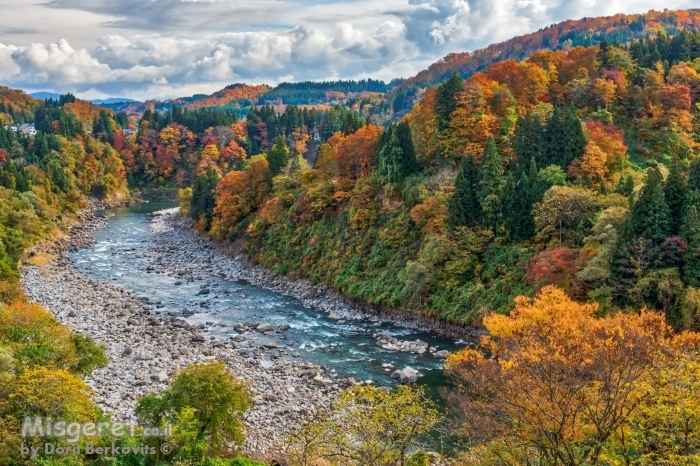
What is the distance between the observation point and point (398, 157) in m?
47.2

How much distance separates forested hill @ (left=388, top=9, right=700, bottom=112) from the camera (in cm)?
11844

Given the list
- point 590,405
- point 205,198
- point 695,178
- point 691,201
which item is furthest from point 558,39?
point 590,405

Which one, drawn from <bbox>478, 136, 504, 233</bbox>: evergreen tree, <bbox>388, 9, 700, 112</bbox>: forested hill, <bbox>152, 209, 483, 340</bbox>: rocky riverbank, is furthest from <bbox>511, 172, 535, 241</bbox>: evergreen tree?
<bbox>388, 9, 700, 112</bbox>: forested hill

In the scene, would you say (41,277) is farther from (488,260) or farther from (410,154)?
(488,260)

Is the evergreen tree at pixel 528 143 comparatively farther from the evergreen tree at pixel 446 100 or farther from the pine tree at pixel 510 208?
the evergreen tree at pixel 446 100

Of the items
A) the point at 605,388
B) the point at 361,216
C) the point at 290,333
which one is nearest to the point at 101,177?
the point at 361,216

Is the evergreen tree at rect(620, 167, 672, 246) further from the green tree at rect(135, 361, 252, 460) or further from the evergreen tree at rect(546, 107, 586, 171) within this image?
the green tree at rect(135, 361, 252, 460)

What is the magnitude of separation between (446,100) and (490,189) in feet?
46.1

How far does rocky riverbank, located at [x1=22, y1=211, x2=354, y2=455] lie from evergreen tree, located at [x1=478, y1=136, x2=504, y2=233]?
1626cm

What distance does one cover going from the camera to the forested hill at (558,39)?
389 feet

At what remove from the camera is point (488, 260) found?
123ft

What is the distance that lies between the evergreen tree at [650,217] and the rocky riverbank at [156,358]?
16.8 metres

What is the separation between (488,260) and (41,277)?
37.0m

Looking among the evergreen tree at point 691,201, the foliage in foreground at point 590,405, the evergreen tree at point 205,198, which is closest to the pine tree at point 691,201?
the evergreen tree at point 691,201
